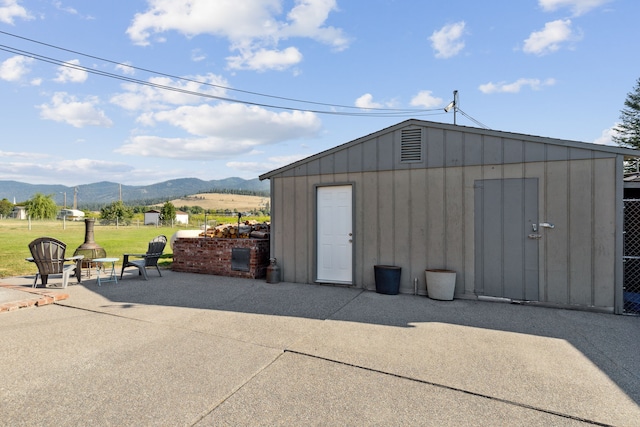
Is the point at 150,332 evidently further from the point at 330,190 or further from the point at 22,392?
the point at 330,190

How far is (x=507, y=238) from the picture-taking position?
17.7ft

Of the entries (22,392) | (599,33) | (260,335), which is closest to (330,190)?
(260,335)

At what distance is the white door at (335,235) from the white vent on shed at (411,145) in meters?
1.35

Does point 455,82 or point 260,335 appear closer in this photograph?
point 260,335

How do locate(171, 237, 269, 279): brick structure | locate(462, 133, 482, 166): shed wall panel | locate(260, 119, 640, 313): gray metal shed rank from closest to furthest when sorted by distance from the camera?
1. locate(260, 119, 640, 313): gray metal shed
2. locate(462, 133, 482, 166): shed wall panel
3. locate(171, 237, 269, 279): brick structure

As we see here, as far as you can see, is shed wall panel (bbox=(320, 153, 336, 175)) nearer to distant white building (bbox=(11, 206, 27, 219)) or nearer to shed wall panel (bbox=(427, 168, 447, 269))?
shed wall panel (bbox=(427, 168, 447, 269))

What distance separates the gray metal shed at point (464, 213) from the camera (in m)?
4.95

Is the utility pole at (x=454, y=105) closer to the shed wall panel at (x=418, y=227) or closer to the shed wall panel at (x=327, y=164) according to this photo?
the shed wall panel at (x=418, y=227)

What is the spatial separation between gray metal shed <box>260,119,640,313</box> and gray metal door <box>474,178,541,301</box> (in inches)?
0.6

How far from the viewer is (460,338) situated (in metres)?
3.81

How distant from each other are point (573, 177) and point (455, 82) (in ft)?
26.7

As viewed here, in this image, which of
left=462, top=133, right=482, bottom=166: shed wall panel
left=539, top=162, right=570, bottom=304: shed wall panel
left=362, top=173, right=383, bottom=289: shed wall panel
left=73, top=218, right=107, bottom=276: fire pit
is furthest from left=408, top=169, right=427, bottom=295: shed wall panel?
left=73, top=218, right=107, bottom=276: fire pit

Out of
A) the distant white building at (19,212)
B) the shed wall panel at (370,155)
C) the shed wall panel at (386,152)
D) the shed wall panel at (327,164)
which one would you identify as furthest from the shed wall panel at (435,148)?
the distant white building at (19,212)

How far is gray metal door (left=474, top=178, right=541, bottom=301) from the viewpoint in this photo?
5.26 meters
